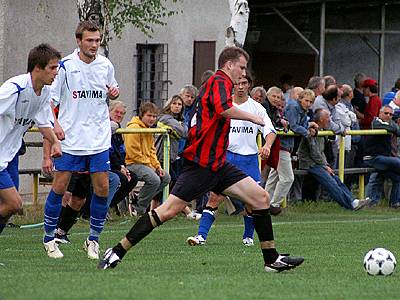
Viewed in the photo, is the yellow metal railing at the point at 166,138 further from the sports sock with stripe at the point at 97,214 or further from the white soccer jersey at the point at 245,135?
the sports sock with stripe at the point at 97,214

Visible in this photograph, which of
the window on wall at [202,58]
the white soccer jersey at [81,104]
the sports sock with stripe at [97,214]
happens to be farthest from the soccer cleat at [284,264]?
the window on wall at [202,58]

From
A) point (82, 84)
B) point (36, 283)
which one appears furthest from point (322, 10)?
point (36, 283)

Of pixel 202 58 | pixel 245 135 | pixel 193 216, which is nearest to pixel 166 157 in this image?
pixel 193 216

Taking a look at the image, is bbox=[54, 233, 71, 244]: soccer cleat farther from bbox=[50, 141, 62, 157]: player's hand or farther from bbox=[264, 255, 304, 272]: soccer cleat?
bbox=[264, 255, 304, 272]: soccer cleat

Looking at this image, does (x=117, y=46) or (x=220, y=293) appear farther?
(x=117, y=46)

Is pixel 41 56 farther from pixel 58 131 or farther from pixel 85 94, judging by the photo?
pixel 85 94

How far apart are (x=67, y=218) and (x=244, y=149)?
8.25 ft

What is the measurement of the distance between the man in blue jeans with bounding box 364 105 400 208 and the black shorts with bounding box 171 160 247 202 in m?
10.7

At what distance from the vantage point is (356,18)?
31188 mm

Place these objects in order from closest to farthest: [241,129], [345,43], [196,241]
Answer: [196,241] < [241,129] < [345,43]

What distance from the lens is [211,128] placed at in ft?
37.2

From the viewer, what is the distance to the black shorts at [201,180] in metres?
11.2

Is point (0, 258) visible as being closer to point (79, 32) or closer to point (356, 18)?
point (79, 32)

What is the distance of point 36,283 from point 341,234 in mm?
7494
